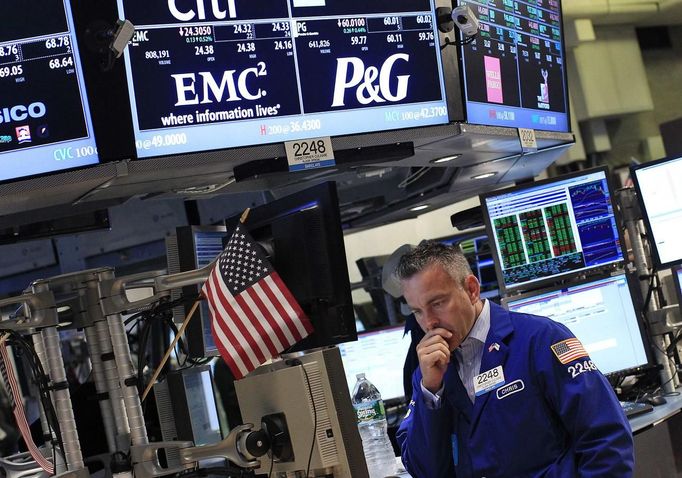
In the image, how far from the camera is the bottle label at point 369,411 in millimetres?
3644

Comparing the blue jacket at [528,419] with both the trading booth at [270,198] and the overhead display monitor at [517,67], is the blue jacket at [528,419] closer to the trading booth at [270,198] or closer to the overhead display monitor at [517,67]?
the trading booth at [270,198]

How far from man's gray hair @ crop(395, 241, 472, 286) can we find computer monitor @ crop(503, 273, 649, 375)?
5.09 feet

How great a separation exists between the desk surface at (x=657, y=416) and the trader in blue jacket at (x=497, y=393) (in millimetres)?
1071

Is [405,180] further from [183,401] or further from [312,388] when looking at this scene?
[312,388]

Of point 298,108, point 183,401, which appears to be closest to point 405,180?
point 298,108

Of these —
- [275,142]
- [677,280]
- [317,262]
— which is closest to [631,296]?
[677,280]

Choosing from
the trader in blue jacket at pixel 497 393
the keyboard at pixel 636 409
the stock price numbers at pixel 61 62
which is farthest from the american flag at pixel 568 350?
the stock price numbers at pixel 61 62

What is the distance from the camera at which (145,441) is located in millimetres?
2559

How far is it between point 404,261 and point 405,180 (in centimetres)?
196

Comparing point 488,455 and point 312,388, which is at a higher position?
point 312,388

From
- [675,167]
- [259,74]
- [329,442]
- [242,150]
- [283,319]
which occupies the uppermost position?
[259,74]

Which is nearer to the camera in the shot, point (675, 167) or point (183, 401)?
point (183, 401)

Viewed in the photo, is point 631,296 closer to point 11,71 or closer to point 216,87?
point 216,87

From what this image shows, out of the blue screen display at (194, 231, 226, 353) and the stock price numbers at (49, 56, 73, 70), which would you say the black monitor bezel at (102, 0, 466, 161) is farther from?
the blue screen display at (194, 231, 226, 353)
